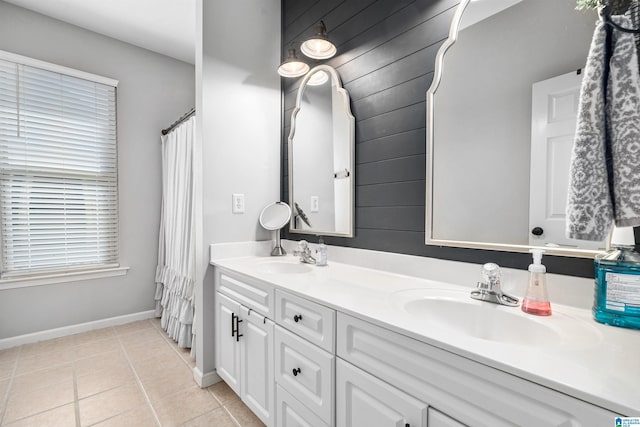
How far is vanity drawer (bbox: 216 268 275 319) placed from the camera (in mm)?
1316

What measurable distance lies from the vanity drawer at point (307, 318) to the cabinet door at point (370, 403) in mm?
95

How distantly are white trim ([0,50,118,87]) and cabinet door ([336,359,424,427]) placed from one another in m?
3.18

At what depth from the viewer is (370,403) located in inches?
33.9

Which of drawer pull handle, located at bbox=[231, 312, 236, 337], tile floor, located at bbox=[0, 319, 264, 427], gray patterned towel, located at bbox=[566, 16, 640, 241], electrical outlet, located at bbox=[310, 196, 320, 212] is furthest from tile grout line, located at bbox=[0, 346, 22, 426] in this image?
gray patterned towel, located at bbox=[566, 16, 640, 241]

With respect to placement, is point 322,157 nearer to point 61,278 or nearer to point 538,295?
point 538,295

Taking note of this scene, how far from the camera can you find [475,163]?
116cm

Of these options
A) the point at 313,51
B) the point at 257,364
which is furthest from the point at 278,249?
the point at 313,51

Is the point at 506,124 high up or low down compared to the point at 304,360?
up

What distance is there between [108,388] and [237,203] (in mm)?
1416

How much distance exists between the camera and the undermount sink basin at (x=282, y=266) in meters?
1.70

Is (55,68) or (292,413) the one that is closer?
(292,413)

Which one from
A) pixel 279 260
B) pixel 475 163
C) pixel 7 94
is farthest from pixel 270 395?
pixel 7 94

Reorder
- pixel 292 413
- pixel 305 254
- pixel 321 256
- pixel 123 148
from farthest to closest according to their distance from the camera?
1. pixel 123 148
2. pixel 305 254
3. pixel 321 256
4. pixel 292 413

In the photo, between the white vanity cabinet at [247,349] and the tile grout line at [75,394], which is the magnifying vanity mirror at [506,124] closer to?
the white vanity cabinet at [247,349]
